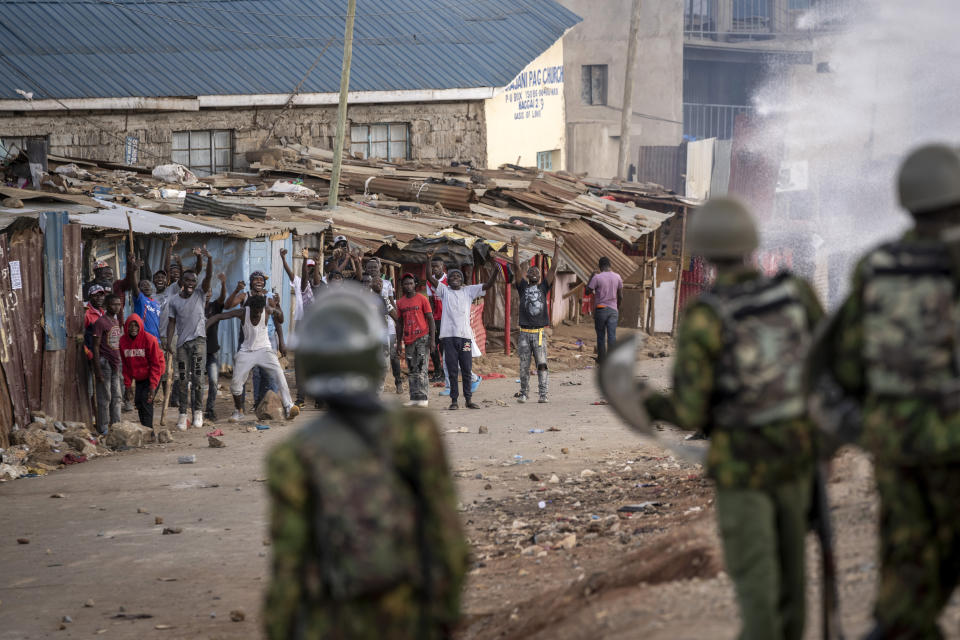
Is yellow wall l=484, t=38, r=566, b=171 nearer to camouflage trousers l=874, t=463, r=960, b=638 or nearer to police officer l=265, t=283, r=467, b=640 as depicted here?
camouflage trousers l=874, t=463, r=960, b=638

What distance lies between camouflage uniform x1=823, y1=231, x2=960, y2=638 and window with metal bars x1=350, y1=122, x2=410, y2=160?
2367 cm

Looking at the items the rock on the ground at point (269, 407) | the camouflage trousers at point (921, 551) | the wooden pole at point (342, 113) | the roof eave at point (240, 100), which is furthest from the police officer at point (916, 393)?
the roof eave at point (240, 100)

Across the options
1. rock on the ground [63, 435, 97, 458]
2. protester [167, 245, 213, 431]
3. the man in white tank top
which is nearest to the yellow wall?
the man in white tank top

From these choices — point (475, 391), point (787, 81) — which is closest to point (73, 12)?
point (475, 391)

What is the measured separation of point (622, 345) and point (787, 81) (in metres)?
44.8

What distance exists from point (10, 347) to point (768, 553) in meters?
9.58

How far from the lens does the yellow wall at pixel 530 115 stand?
28.5 metres

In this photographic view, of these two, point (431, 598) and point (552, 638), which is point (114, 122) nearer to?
point (552, 638)

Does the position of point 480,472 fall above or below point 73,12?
below

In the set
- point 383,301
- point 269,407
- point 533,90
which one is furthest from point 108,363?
point 533,90

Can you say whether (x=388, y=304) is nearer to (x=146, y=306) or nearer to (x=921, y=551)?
(x=146, y=306)

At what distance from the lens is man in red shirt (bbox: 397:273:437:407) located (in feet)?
44.5

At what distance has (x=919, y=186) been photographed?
11.4ft

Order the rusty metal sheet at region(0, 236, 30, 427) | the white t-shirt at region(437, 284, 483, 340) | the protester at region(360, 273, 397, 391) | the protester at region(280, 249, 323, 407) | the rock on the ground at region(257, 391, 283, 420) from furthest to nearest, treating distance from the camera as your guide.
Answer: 1. the protester at region(280, 249, 323, 407)
2. the protester at region(360, 273, 397, 391)
3. the white t-shirt at region(437, 284, 483, 340)
4. the rock on the ground at region(257, 391, 283, 420)
5. the rusty metal sheet at region(0, 236, 30, 427)
